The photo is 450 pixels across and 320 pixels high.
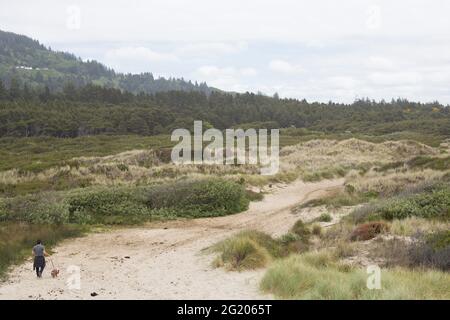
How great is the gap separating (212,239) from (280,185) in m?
14.2

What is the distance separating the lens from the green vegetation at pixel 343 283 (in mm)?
9930

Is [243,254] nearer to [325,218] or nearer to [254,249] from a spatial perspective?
[254,249]

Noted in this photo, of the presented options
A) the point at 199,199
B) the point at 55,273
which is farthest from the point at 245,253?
the point at 199,199

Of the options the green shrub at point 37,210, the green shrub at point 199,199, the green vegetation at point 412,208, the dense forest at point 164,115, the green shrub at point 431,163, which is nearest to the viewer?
the green vegetation at point 412,208

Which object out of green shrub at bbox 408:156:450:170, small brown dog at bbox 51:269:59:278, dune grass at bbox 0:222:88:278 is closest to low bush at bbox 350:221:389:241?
small brown dog at bbox 51:269:59:278

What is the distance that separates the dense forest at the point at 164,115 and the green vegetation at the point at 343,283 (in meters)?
76.0

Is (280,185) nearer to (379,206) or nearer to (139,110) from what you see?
(379,206)

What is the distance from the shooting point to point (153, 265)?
14812 millimetres

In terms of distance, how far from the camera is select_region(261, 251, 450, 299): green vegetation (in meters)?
9.93

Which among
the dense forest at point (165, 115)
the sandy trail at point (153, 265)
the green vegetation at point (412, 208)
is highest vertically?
the dense forest at point (165, 115)

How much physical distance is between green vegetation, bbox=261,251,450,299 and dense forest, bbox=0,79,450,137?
76.0 m

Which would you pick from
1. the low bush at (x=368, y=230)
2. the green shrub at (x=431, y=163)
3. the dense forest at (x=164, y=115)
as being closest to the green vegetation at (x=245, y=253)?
the low bush at (x=368, y=230)

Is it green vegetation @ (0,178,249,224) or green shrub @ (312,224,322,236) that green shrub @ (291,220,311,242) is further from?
green vegetation @ (0,178,249,224)

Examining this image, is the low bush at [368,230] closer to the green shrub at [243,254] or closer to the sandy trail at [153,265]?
the green shrub at [243,254]
